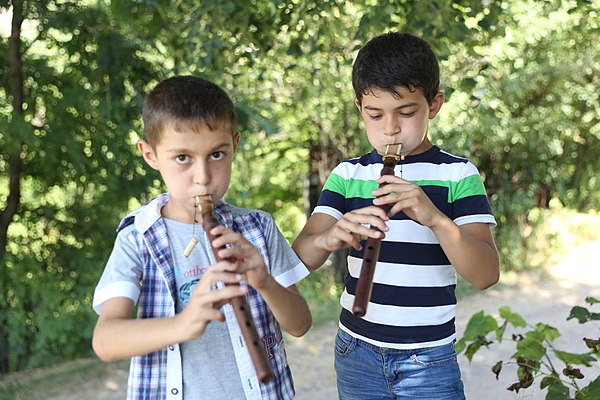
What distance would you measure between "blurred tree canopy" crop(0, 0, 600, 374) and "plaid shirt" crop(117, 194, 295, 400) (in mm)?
1853

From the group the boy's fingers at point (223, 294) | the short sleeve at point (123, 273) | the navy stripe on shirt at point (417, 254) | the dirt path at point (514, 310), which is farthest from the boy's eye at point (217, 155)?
the dirt path at point (514, 310)

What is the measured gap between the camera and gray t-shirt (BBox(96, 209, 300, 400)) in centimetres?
164

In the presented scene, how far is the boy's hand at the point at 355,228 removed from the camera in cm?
169

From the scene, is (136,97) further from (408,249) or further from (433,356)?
(433,356)

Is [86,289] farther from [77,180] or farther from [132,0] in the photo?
[132,0]

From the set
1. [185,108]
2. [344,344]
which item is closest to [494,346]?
[344,344]

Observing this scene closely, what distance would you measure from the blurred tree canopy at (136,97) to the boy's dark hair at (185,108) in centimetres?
169

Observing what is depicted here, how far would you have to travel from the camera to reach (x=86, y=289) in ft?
15.2

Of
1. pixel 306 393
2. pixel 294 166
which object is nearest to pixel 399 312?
pixel 306 393

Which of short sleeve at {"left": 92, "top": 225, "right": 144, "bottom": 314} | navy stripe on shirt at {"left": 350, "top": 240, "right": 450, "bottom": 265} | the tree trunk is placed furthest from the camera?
the tree trunk

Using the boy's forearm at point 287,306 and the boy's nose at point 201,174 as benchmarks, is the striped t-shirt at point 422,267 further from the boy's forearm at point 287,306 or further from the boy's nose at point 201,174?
the boy's nose at point 201,174

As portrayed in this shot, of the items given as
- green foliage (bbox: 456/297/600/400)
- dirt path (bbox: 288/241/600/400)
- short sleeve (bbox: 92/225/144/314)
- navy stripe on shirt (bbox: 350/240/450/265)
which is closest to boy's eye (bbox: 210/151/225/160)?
short sleeve (bbox: 92/225/144/314)

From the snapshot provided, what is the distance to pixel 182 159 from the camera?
1629 mm

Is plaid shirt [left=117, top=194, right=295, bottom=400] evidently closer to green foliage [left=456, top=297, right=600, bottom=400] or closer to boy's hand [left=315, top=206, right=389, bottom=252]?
boy's hand [left=315, top=206, right=389, bottom=252]
